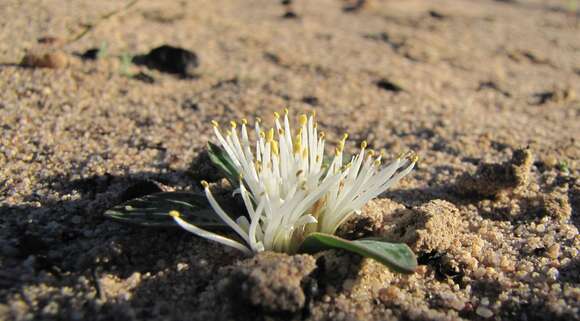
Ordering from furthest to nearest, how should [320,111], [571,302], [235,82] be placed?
[235,82], [320,111], [571,302]

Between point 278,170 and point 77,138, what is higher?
point 278,170

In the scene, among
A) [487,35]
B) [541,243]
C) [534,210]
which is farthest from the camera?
[487,35]

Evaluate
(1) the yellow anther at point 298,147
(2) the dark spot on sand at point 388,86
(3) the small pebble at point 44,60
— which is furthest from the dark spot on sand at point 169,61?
(1) the yellow anther at point 298,147

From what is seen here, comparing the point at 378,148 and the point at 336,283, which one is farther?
the point at 378,148

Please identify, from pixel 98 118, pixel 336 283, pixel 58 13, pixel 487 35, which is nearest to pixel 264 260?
pixel 336 283

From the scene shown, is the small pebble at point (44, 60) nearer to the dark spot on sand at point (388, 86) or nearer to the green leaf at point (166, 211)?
the green leaf at point (166, 211)

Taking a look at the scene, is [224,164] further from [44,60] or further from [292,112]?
[44,60]

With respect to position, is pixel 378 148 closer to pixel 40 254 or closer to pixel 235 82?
pixel 235 82

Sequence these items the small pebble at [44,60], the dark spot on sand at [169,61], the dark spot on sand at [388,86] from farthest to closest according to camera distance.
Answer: the dark spot on sand at [388,86] → the dark spot on sand at [169,61] → the small pebble at [44,60]
